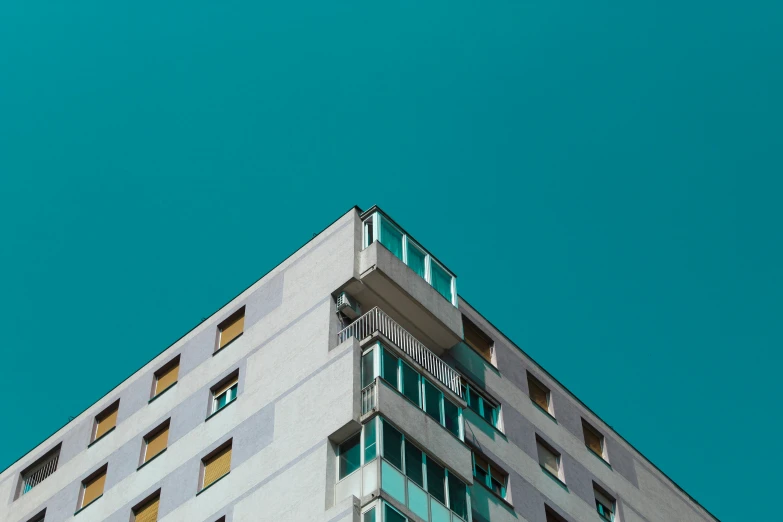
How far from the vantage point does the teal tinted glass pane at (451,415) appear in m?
34.6

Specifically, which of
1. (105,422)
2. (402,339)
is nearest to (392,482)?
(402,339)

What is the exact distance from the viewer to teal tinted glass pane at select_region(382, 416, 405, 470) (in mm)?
31375

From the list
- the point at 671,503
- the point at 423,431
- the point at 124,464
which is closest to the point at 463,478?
the point at 423,431

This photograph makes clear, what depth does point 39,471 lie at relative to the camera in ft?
147

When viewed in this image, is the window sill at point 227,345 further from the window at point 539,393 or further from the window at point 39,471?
the window at point 539,393

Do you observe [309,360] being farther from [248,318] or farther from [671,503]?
[671,503]

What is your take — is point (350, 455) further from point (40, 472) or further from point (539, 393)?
point (40, 472)

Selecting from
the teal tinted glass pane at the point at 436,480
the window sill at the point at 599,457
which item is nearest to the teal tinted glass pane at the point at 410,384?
the teal tinted glass pane at the point at 436,480

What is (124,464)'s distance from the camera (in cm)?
3962

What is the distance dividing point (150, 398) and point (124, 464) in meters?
2.53

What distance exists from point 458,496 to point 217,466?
726cm

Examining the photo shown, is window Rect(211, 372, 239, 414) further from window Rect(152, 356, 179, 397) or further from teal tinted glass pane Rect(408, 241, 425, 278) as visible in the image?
teal tinted glass pane Rect(408, 241, 425, 278)

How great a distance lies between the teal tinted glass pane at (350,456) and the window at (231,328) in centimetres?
875

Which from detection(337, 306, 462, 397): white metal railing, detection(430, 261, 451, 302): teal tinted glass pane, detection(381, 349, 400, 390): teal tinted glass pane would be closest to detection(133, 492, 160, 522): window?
detection(337, 306, 462, 397): white metal railing
